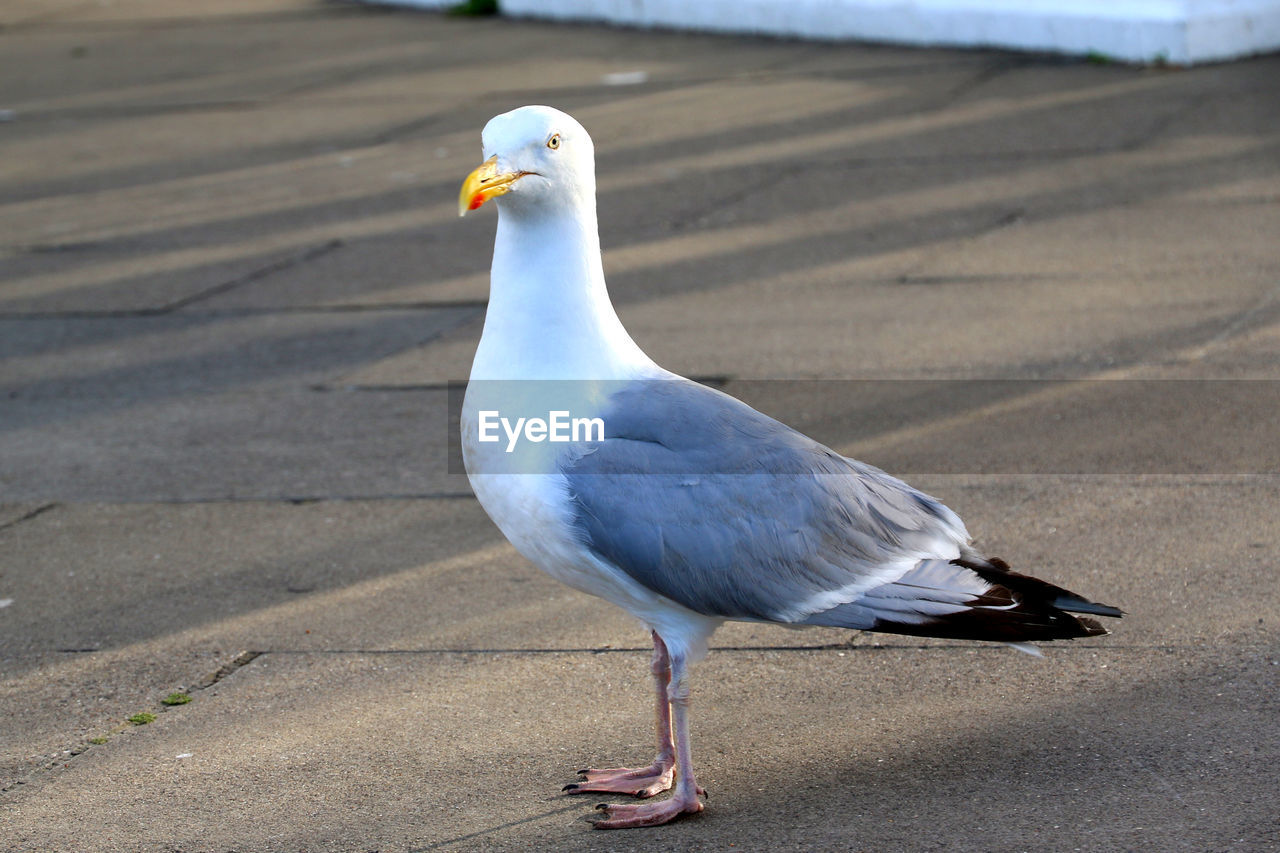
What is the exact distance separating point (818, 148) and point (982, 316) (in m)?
4.38

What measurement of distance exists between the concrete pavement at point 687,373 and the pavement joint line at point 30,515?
0.02m

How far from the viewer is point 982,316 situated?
8.09 meters

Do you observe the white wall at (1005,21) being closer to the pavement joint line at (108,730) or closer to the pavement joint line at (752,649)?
the pavement joint line at (752,649)

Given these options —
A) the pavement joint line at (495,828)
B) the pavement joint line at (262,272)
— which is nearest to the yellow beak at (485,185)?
the pavement joint line at (495,828)

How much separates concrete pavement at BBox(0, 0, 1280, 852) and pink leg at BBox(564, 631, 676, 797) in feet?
0.28

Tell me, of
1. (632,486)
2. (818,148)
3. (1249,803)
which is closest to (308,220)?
(818,148)

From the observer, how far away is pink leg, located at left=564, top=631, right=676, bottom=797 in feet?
13.3

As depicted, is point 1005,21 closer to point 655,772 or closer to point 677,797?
point 655,772

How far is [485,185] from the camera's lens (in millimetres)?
3717

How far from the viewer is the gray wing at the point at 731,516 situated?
3752 millimetres

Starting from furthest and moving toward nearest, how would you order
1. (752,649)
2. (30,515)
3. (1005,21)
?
(1005,21)
(30,515)
(752,649)

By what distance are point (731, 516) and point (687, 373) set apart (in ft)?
12.2

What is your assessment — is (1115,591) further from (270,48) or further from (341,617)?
(270,48)

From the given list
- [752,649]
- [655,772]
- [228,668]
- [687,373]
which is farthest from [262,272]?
[655,772]
